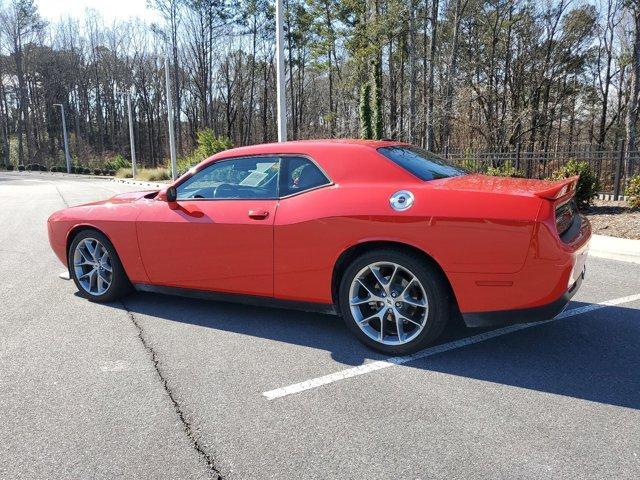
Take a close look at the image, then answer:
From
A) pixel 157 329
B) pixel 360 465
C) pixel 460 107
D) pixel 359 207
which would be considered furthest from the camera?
pixel 460 107

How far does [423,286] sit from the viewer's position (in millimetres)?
3385

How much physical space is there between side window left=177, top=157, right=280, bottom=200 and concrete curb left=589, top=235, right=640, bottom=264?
5166 mm

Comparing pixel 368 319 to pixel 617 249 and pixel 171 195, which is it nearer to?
pixel 171 195

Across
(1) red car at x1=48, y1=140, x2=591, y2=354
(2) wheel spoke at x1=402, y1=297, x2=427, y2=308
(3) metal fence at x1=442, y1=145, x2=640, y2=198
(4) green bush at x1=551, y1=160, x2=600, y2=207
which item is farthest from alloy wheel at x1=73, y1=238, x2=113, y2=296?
(4) green bush at x1=551, y1=160, x2=600, y2=207

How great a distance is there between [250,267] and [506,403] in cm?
211

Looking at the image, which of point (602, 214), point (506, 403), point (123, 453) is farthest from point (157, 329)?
point (602, 214)

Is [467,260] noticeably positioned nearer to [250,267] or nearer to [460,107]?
[250,267]

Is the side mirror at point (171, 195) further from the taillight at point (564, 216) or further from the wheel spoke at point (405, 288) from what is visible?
the taillight at point (564, 216)

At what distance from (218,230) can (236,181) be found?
0.46 m

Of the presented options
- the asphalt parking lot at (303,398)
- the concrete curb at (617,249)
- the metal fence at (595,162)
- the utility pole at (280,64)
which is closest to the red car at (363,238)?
the asphalt parking lot at (303,398)

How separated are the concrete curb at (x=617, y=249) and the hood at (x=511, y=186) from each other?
150 inches

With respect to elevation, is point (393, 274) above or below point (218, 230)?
below

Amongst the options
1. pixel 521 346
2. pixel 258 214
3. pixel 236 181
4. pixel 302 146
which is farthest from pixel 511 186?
pixel 236 181

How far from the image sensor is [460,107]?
28375 millimetres
